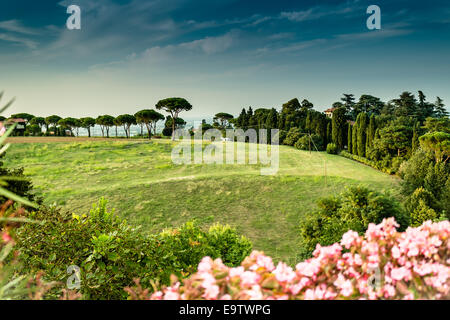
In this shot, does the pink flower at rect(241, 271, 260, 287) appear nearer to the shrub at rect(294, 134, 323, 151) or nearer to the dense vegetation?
the dense vegetation

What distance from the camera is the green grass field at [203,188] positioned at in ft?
33.0

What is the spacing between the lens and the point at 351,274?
127 centimetres

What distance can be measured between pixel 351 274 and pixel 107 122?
121 feet

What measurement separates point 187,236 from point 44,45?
7.62 meters

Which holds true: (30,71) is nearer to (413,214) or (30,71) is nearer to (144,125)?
(413,214)

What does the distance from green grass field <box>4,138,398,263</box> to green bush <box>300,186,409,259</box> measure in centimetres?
82

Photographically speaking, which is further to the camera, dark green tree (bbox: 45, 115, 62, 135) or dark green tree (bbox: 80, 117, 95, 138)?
dark green tree (bbox: 45, 115, 62, 135)

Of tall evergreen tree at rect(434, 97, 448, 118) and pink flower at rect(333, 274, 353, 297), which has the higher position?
tall evergreen tree at rect(434, 97, 448, 118)

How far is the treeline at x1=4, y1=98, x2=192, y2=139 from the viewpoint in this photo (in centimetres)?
3045

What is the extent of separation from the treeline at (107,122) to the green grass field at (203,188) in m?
11.1

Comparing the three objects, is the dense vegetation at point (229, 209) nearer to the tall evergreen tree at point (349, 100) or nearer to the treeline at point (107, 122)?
the treeline at point (107, 122)

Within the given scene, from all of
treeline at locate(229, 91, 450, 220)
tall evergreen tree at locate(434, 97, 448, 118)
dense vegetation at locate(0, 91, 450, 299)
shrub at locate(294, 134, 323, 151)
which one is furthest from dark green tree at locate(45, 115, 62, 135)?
tall evergreen tree at locate(434, 97, 448, 118)

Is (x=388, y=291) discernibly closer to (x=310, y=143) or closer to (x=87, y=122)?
(x=310, y=143)

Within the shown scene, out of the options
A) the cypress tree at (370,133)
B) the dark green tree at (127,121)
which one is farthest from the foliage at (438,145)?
the dark green tree at (127,121)
